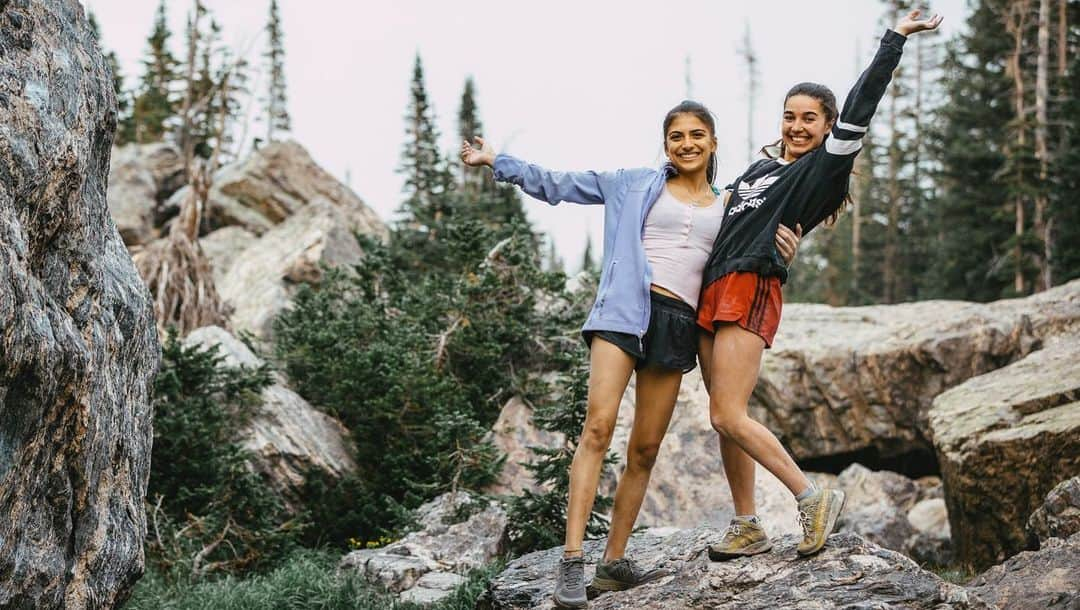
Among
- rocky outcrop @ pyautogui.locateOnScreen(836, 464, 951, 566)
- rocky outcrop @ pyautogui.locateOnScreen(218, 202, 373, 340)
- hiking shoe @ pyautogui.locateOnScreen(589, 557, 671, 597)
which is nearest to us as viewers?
hiking shoe @ pyautogui.locateOnScreen(589, 557, 671, 597)

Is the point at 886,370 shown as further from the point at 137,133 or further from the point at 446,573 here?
the point at 137,133

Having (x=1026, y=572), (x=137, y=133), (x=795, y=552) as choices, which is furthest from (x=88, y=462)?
(x=137, y=133)

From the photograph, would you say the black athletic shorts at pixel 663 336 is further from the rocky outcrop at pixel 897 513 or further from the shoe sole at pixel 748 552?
the rocky outcrop at pixel 897 513

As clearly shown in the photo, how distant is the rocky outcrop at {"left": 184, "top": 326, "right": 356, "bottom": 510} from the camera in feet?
28.4

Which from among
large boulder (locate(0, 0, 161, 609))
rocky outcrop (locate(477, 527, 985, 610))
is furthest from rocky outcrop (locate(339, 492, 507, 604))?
large boulder (locate(0, 0, 161, 609))

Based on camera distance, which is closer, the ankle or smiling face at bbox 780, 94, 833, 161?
the ankle

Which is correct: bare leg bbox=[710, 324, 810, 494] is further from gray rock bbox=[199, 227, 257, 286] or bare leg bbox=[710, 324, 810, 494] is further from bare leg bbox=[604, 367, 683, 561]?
gray rock bbox=[199, 227, 257, 286]

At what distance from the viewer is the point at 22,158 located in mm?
3312

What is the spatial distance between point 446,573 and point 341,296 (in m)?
6.36

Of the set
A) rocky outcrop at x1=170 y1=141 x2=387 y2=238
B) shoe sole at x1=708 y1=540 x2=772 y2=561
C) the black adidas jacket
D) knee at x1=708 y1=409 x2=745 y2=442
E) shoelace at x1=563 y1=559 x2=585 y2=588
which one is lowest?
shoelace at x1=563 y1=559 x2=585 y2=588

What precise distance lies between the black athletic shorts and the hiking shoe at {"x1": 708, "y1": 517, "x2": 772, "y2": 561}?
0.78 m

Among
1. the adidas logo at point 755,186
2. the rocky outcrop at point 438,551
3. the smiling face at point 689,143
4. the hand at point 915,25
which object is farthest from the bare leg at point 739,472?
the rocky outcrop at point 438,551

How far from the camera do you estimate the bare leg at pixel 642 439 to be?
4.43m

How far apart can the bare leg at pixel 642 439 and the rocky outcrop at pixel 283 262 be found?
414 inches
